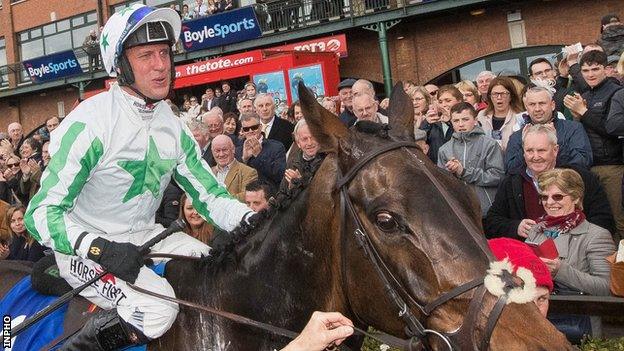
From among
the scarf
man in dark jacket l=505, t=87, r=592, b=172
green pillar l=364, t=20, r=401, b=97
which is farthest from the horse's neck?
green pillar l=364, t=20, r=401, b=97

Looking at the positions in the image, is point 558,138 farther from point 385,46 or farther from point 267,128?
point 385,46

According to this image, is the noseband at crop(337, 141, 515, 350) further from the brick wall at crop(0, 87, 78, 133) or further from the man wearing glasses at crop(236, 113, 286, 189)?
the brick wall at crop(0, 87, 78, 133)

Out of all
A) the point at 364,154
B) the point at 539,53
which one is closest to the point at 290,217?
the point at 364,154

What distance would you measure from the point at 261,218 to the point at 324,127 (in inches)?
22.8

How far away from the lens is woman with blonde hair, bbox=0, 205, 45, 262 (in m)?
6.30

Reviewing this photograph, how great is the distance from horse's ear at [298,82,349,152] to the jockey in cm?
80

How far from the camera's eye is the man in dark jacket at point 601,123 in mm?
4961

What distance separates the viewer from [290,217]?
2662 mm

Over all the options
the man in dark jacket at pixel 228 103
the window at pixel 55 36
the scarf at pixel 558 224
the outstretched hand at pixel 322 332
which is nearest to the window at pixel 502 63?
the man in dark jacket at pixel 228 103

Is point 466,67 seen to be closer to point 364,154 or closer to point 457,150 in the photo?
point 457,150

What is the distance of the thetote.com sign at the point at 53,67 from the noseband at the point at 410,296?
937 inches

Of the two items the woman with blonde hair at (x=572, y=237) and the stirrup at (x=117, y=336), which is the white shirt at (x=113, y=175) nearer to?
the stirrup at (x=117, y=336)

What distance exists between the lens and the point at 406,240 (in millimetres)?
2150

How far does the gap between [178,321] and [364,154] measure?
112cm
